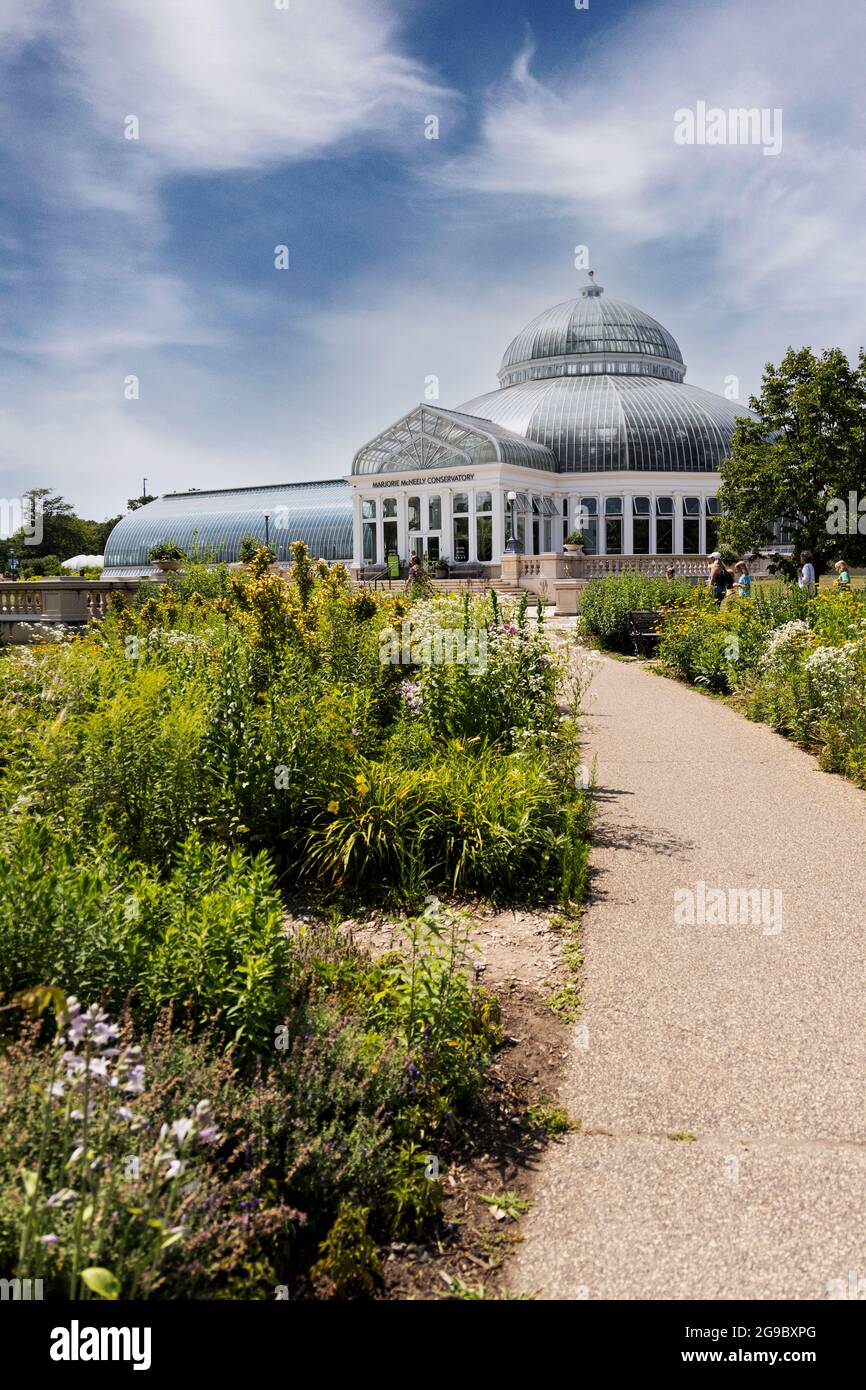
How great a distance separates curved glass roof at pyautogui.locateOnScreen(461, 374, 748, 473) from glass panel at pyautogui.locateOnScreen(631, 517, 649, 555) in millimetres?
2552

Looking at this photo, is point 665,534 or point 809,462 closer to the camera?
point 809,462

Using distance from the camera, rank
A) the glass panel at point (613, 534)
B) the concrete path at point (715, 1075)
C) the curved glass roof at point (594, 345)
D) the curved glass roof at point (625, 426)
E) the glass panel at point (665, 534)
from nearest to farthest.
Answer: the concrete path at point (715, 1075) → the curved glass roof at point (625, 426) → the glass panel at point (665, 534) → the glass panel at point (613, 534) → the curved glass roof at point (594, 345)

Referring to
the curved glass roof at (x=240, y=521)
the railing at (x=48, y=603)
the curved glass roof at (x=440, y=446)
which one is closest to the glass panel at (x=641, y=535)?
the curved glass roof at (x=440, y=446)

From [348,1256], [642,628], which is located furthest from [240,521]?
[348,1256]

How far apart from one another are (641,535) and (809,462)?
2410 cm

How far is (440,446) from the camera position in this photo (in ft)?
146

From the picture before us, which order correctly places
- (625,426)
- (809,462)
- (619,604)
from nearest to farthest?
(619,604), (809,462), (625,426)

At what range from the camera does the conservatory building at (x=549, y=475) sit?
44.0 meters

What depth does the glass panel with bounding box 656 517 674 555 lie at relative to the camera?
48.0m

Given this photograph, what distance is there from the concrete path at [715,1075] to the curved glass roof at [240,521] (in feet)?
152

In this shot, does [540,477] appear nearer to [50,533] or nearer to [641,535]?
[641,535]

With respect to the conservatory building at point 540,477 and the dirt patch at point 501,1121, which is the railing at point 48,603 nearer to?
the conservatory building at point 540,477

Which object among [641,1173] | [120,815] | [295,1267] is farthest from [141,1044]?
[120,815]

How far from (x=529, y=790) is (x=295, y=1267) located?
3998mm
